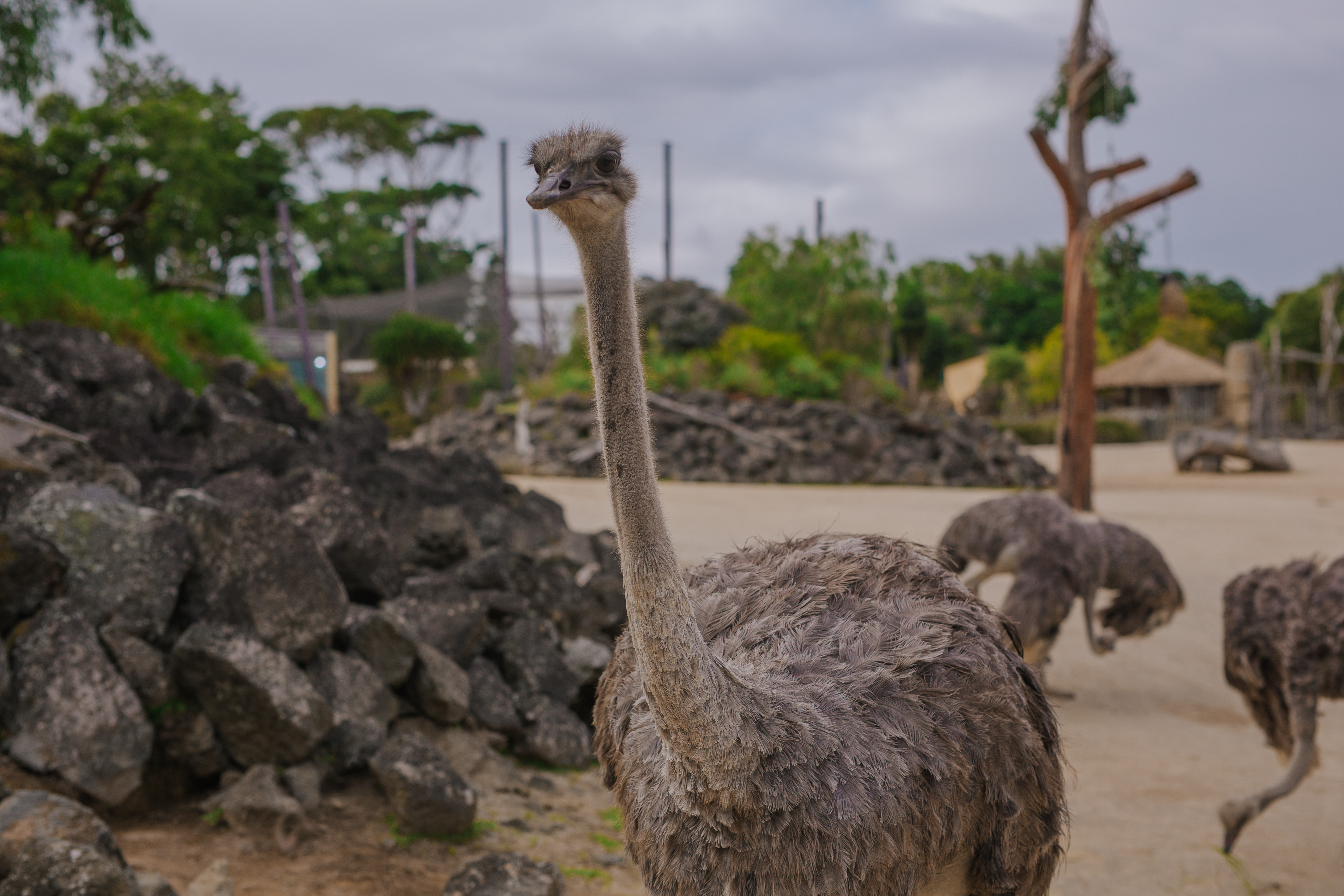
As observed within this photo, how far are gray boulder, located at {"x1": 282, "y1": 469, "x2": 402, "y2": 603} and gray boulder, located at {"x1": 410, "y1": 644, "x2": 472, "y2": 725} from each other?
1.55 ft

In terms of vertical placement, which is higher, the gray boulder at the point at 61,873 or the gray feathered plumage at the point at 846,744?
the gray feathered plumage at the point at 846,744

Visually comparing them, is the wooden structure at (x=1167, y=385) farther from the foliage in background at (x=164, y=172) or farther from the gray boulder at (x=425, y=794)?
the gray boulder at (x=425, y=794)

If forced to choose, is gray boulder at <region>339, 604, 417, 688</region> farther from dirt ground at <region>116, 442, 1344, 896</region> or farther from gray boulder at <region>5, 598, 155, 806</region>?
gray boulder at <region>5, 598, 155, 806</region>

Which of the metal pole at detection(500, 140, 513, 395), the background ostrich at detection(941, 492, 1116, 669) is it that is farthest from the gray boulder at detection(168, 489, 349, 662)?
the metal pole at detection(500, 140, 513, 395)

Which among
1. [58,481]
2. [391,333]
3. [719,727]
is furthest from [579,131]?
[391,333]

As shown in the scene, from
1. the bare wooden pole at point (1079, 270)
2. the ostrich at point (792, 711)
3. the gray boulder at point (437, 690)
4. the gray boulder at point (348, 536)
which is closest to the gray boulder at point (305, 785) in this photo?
the gray boulder at point (437, 690)

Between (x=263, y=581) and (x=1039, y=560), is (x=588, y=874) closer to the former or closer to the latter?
(x=263, y=581)

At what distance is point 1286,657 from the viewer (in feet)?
11.8

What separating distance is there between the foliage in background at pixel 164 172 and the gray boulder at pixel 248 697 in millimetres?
12152

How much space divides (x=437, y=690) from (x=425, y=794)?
0.68 m

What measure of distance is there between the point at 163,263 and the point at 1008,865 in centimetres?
2666

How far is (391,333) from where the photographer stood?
26078 millimetres

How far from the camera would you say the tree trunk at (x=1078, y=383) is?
40.5 feet

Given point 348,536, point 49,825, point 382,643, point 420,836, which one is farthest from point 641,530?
point 348,536
